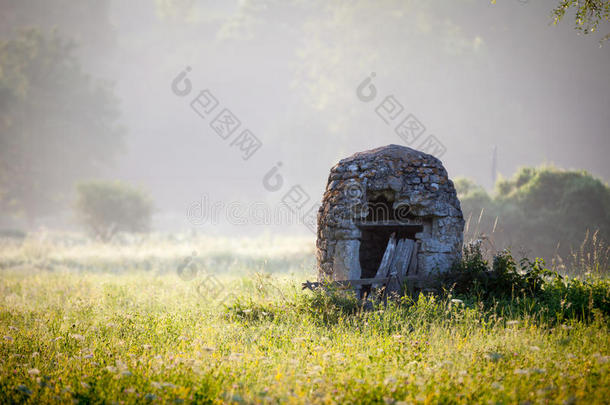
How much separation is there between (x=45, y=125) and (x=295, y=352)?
36.0m

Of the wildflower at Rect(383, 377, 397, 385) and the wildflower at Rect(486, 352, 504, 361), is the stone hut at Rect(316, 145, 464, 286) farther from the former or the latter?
the wildflower at Rect(383, 377, 397, 385)

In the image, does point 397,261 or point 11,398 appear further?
point 397,261

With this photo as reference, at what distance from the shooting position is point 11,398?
366 cm

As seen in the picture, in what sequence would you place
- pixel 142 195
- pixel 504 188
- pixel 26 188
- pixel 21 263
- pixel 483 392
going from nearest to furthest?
pixel 483 392
pixel 21 263
pixel 504 188
pixel 142 195
pixel 26 188

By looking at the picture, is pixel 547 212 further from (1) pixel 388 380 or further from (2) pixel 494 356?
(1) pixel 388 380

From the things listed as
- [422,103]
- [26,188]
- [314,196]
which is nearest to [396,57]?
[422,103]

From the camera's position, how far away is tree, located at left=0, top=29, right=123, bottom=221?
3056 cm

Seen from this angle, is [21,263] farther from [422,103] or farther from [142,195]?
[422,103]

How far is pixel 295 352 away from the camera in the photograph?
4.68m

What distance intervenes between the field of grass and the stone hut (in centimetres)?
100

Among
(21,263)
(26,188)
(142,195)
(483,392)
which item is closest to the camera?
(483,392)

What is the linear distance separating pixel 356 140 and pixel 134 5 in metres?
54.6

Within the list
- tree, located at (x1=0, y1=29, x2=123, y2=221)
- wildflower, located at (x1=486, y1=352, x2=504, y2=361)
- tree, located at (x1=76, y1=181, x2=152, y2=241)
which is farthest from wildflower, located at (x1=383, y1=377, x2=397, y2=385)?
tree, located at (x1=0, y1=29, x2=123, y2=221)

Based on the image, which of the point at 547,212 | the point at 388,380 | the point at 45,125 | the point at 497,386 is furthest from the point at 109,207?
the point at 497,386
